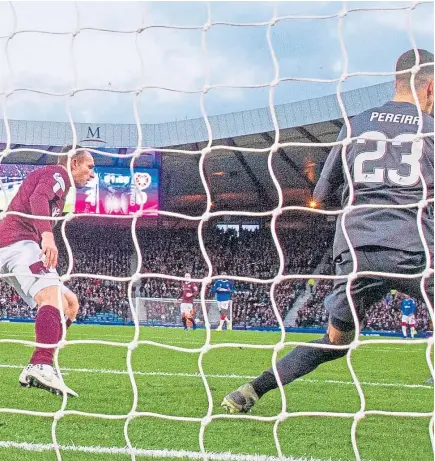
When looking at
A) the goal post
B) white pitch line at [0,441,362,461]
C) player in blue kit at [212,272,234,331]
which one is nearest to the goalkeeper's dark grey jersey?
white pitch line at [0,441,362,461]

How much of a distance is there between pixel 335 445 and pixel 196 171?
18403 mm

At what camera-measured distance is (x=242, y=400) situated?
3.35 metres

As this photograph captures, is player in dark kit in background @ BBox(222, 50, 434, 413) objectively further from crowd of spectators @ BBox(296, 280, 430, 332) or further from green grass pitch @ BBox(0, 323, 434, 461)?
crowd of spectators @ BBox(296, 280, 430, 332)

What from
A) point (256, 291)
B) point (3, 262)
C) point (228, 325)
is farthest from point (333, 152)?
point (256, 291)

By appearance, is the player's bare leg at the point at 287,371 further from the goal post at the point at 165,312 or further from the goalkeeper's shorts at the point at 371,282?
the goal post at the point at 165,312

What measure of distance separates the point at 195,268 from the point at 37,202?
1727 centimetres

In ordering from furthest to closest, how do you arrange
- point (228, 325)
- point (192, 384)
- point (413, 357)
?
point (228, 325) < point (413, 357) < point (192, 384)

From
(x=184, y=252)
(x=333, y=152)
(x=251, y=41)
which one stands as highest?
(x=184, y=252)

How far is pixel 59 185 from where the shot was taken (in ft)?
12.5

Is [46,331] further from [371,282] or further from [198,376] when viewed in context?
[198,376]

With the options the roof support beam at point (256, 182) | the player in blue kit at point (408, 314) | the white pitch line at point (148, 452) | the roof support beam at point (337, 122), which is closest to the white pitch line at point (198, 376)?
the white pitch line at point (148, 452)

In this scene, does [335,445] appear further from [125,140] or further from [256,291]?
[125,140]

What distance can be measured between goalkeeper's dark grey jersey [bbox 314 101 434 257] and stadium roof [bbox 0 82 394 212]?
13.3 metres

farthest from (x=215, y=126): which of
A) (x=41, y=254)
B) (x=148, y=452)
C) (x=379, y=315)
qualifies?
(x=148, y=452)
